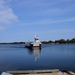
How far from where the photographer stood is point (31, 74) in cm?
1781

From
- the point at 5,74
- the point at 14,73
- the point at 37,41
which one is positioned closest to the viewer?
the point at 5,74

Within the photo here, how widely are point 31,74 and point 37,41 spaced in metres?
84.7

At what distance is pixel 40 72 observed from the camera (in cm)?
1889

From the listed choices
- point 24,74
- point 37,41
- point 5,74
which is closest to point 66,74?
point 24,74

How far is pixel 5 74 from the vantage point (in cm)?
1736

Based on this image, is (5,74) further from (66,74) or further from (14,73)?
(66,74)

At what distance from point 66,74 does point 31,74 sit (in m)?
3.23

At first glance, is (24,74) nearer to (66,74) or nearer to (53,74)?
(53,74)

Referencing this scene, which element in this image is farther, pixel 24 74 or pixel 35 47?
pixel 35 47

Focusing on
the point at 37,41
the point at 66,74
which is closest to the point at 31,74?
the point at 66,74

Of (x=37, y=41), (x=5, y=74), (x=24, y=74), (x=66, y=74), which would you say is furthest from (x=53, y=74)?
(x=37, y=41)

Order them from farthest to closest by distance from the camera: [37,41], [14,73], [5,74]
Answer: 1. [37,41]
2. [14,73]
3. [5,74]

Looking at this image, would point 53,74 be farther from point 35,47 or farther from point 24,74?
point 35,47

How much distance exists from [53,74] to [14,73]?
3.81 meters
